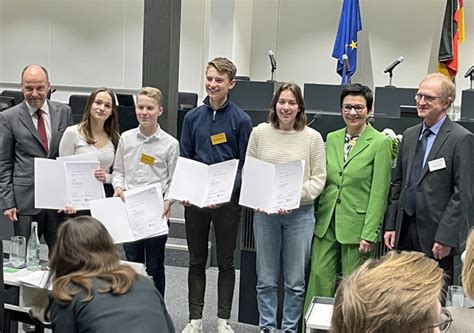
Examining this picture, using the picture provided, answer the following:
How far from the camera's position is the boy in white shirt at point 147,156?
3.49 m

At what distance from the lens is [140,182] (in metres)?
3.52

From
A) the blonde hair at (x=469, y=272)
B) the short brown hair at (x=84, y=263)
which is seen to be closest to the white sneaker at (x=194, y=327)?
the short brown hair at (x=84, y=263)

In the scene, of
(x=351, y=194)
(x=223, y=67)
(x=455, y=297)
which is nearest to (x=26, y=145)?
(x=223, y=67)

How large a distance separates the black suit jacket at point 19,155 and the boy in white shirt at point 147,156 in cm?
40

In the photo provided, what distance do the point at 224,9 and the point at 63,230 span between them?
25.4ft

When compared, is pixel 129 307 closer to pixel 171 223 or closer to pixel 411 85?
pixel 171 223

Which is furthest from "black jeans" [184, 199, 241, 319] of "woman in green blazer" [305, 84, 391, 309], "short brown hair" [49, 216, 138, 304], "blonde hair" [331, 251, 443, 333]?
"blonde hair" [331, 251, 443, 333]

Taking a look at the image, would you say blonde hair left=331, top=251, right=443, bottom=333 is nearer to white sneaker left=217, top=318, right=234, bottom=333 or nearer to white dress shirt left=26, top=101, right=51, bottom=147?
white sneaker left=217, top=318, right=234, bottom=333

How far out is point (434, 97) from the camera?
3107 millimetres

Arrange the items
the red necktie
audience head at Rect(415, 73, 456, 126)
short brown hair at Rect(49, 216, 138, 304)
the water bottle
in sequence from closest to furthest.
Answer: short brown hair at Rect(49, 216, 138, 304)
the water bottle
audience head at Rect(415, 73, 456, 126)
the red necktie

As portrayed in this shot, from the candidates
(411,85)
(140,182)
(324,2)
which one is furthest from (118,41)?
(140,182)

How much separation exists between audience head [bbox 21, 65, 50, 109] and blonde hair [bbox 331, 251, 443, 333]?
2723 millimetres

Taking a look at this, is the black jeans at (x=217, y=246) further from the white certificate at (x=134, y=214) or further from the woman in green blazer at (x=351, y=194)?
the woman in green blazer at (x=351, y=194)

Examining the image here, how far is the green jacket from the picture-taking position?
323cm
